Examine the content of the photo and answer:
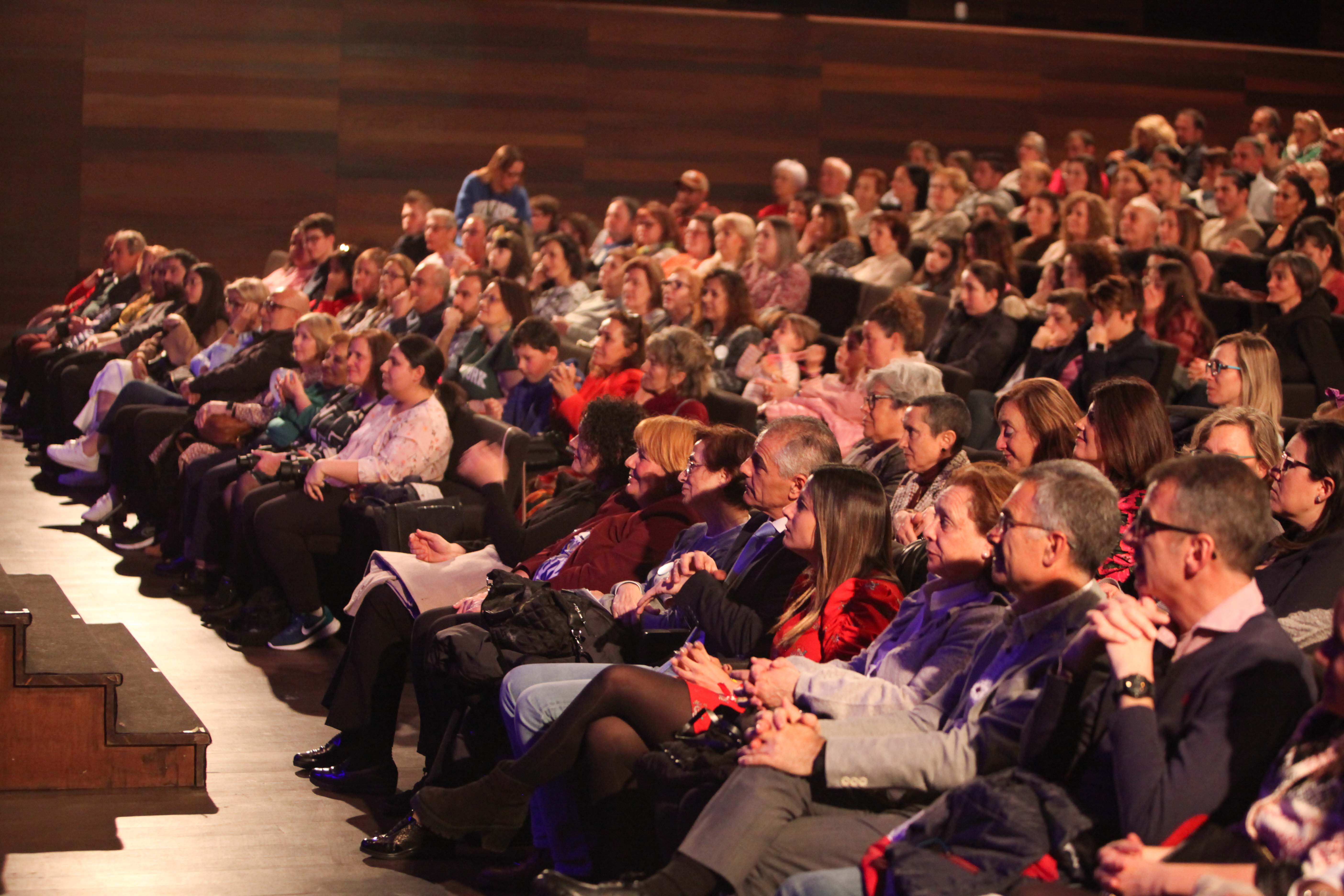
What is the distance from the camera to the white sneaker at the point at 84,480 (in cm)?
676

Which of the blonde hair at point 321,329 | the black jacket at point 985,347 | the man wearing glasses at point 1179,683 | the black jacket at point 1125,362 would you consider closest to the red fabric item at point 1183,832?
the man wearing glasses at point 1179,683

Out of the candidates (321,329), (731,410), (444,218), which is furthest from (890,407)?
(444,218)

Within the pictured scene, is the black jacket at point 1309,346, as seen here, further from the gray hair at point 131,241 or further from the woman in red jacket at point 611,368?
the gray hair at point 131,241

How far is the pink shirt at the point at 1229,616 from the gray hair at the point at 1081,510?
0.94ft

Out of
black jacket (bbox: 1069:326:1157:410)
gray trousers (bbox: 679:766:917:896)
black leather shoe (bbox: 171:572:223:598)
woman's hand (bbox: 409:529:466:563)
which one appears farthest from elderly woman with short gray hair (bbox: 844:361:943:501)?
black leather shoe (bbox: 171:572:223:598)

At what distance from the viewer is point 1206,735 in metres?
1.85

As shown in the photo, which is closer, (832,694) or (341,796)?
(832,694)

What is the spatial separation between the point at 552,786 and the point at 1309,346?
12.4ft

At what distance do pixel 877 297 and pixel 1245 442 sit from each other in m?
3.49

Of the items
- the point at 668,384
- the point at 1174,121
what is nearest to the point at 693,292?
the point at 668,384

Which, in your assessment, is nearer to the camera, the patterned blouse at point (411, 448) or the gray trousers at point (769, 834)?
the gray trousers at point (769, 834)

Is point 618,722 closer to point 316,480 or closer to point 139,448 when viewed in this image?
point 316,480

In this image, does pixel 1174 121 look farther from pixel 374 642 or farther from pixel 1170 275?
pixel 374 642

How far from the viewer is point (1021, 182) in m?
9.02
